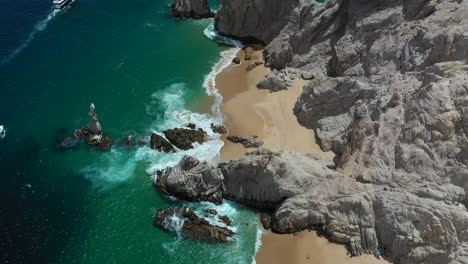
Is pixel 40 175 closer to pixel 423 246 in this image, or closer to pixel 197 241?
pixel 197 241

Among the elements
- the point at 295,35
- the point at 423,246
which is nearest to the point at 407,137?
the point at 423,246

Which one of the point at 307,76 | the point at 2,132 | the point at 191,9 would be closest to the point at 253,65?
the point at 307,76

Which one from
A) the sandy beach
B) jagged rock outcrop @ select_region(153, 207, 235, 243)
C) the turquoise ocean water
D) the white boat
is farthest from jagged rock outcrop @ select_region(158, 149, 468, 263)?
the white boat

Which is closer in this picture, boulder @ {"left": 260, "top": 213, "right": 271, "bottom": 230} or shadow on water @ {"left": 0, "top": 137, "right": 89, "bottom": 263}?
shadow on water @ {"left": 0, "top": 137, "right": 89, "bottom": 263}

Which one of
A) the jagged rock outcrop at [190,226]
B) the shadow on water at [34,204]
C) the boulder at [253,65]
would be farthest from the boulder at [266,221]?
the boulder at [253,65]

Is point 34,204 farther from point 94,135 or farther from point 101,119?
point 101,119

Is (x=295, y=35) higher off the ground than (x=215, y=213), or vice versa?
(x=295, y=35)

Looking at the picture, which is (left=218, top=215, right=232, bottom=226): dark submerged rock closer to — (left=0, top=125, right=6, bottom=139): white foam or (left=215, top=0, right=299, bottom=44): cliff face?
(left=0, top=125, right=6, bottom=139): white foam
